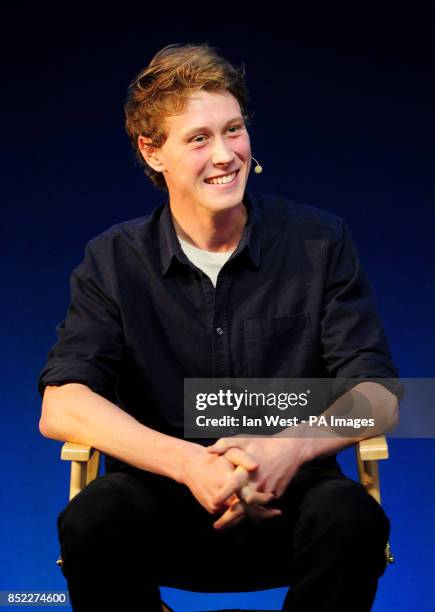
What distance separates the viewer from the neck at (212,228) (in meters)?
2.46

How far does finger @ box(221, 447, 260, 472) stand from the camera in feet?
6.84

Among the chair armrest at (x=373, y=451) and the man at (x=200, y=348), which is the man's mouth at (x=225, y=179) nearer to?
the man at (x=200, y=348)

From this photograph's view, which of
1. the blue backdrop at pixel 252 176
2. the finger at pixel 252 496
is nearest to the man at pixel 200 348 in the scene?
the finger at pixel 252 496

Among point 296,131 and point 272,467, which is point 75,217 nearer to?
point 296,131

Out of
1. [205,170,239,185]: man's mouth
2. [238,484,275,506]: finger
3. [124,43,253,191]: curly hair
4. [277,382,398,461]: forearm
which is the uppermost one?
[124,43,253,191]: curly hair

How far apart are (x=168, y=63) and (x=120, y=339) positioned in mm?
622

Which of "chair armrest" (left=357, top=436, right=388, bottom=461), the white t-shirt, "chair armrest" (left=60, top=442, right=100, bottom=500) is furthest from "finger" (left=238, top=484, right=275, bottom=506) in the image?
the white t-shirt

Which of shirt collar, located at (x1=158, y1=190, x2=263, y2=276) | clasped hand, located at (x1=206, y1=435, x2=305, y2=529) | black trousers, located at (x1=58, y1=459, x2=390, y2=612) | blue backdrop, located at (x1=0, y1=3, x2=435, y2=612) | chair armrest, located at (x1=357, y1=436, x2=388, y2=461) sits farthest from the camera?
blue backdrop, located at (x1=0, y1=3, x2=435, y2=612)

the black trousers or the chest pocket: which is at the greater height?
the chest pocket

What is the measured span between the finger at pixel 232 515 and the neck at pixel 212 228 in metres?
0.64

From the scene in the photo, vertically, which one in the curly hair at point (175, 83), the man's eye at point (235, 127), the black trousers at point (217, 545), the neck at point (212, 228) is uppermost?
the curly hair at point (175, 83)

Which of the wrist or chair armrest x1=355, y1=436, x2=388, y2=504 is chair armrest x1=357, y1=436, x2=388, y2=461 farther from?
the wrist

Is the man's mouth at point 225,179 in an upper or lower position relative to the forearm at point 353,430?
upper

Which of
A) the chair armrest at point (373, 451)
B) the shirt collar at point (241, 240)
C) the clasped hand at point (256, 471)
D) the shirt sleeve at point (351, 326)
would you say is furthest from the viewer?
the shirt collar at point (241, 240)
